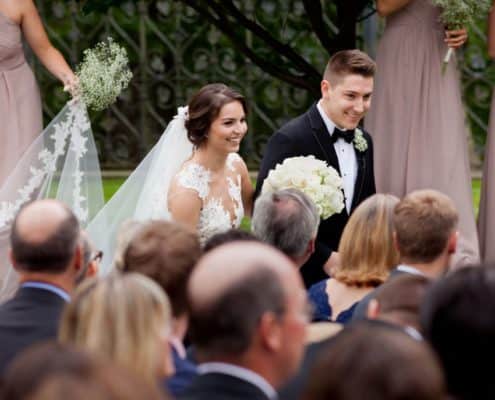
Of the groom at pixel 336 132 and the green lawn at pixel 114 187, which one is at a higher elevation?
the groom at pixel 336 132

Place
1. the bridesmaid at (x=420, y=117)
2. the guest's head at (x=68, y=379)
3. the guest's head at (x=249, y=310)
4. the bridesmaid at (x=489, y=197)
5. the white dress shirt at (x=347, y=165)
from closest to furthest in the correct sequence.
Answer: the guest's head at (x=68, y=379)
the guest's head at (x=249, y=310)
the white dress shirt at (x=347, y=165)
the bridesmaid at (x=420, y=117)
the bridesmaid at (x=489, y=197)

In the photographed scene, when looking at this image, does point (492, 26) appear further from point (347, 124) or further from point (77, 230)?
point (77, 230)

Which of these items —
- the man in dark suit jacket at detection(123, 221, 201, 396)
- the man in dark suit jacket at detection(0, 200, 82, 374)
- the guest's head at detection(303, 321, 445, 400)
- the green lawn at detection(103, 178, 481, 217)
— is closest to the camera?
the guest's head at detection(303, 321, 445, 400)

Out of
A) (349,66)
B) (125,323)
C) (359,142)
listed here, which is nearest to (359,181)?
(359,142)

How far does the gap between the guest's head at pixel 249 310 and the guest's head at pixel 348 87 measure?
3688 millimetres

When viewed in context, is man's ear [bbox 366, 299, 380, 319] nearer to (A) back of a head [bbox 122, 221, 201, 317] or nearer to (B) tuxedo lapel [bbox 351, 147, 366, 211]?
(A) back of a head [bbox 122, 221, 201, 317]

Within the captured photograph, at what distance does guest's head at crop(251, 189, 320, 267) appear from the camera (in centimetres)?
495

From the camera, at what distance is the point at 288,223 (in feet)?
16.3

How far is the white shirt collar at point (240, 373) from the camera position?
297cm

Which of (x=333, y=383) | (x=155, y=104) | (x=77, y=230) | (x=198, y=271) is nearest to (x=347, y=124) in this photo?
(x=77, y=230)

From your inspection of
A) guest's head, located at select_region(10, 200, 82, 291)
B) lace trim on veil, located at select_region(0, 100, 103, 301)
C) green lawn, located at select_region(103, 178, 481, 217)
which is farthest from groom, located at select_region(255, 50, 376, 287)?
green lawn, located at select_region(103, 178, 481, 217)

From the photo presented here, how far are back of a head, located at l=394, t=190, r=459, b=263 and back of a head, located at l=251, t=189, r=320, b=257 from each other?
1.46 feet

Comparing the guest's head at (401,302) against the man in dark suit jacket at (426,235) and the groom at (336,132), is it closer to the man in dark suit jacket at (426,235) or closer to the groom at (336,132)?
the man in dark suit jacket at (426,235)

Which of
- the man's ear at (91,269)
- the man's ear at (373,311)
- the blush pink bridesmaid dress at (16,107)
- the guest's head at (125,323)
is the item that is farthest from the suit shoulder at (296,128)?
the guest's head at (125,323)
